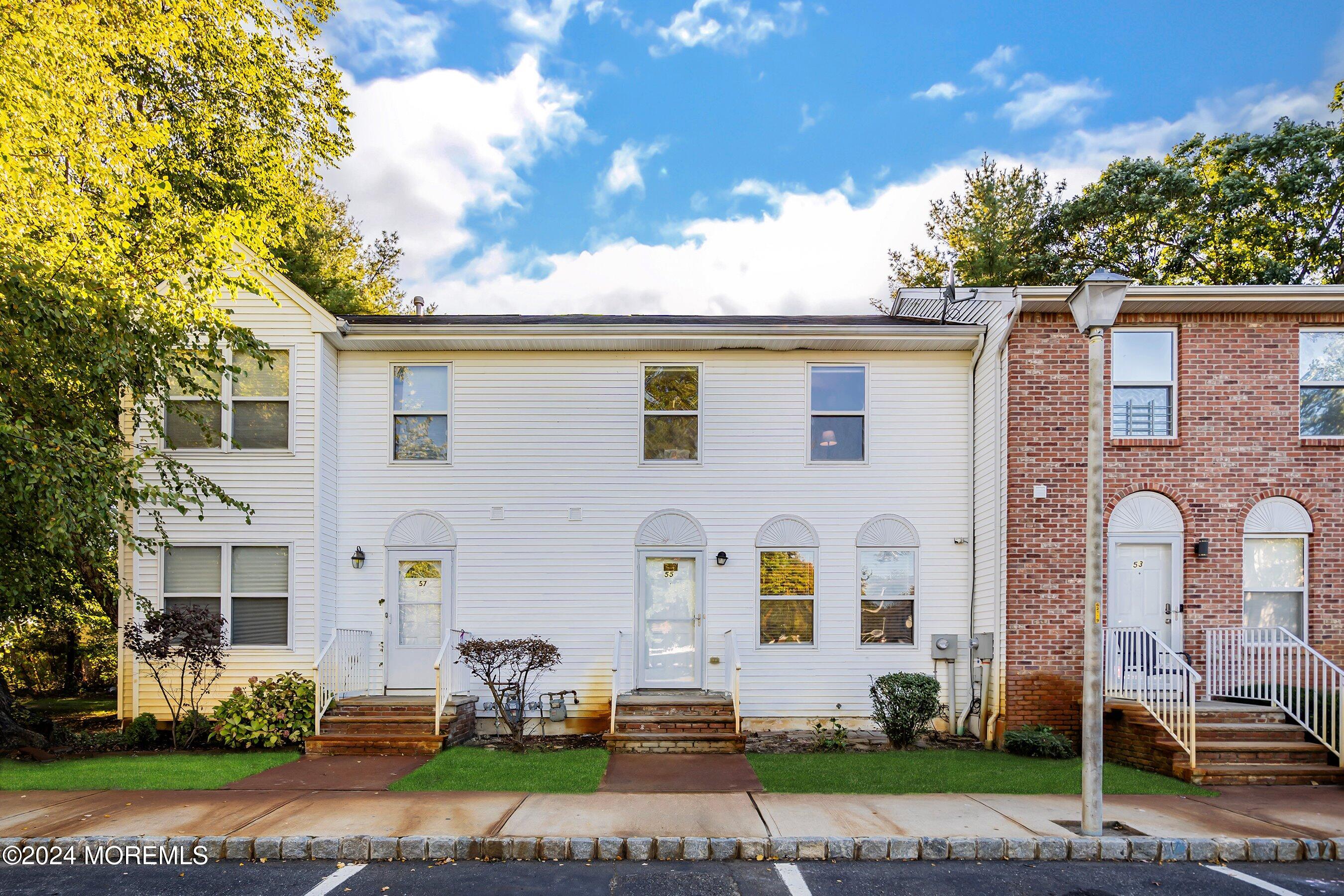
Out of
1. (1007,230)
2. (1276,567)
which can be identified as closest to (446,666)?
(1276,567)

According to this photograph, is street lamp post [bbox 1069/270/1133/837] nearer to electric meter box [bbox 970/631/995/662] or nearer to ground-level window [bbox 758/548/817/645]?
electric meter box [bbox 970/631/995/662]

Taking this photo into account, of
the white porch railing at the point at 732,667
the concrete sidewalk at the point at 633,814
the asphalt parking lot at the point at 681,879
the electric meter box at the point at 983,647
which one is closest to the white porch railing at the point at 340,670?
the concrete sidewalk at the point at 633,814

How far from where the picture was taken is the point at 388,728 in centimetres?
980

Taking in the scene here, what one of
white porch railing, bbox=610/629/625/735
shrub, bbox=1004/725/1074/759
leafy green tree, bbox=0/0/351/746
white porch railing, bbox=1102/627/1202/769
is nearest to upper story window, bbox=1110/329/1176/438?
white porch railing, bbox=1102/627/1202/769

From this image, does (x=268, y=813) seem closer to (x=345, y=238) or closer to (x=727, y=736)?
(x=727, y=736)

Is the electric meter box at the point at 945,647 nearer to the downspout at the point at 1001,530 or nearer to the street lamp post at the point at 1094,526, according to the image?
the downspout at the point at 1001,530

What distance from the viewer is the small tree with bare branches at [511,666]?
985 cm

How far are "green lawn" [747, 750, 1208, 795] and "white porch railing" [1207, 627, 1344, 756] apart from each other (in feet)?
6.33

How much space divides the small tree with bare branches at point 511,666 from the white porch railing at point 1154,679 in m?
7.07

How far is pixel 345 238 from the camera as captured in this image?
24.8 meters

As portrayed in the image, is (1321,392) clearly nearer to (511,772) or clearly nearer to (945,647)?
(945,647)

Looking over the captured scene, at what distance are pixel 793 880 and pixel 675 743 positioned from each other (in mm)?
4366

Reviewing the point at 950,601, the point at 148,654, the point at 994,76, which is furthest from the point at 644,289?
the point at 148,654

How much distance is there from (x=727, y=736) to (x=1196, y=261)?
20923 mm
